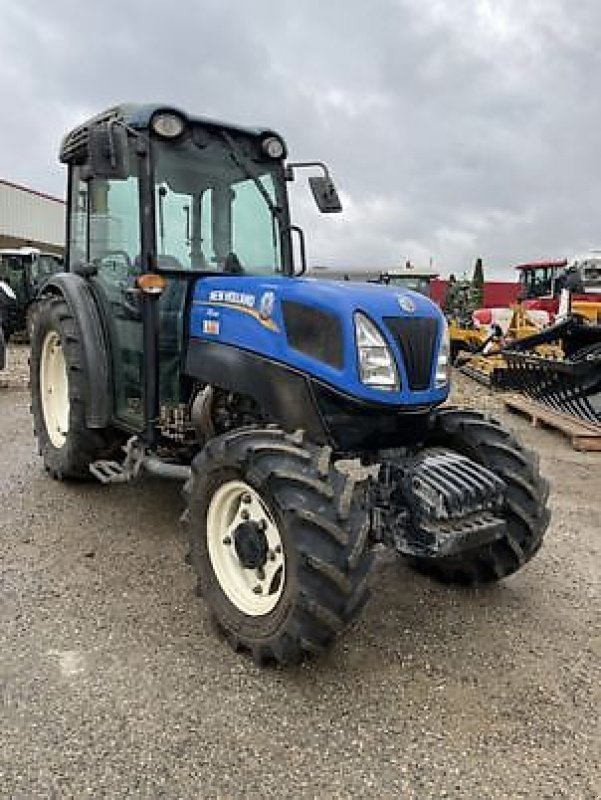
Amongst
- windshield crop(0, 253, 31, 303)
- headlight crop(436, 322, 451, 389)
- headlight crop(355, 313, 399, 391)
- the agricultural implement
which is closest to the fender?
headlight crop(355, 313, 399, 391)

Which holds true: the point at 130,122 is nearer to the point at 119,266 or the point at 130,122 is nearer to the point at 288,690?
the point at 119,266

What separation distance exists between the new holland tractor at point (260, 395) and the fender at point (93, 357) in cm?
1

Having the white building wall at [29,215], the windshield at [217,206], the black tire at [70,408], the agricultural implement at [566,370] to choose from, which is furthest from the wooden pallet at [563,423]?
the white building wall at [29,215]

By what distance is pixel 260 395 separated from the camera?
3496mm

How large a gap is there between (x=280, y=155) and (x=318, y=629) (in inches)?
109

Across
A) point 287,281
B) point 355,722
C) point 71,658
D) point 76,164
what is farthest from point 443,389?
point 76,164

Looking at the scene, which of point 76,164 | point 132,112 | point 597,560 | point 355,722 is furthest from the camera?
point 76,164

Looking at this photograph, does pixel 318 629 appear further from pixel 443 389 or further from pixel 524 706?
pixel 443 389

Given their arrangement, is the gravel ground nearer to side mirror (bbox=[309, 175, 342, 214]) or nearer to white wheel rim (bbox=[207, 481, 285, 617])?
white wheel rim (bbox=[207, 481, 285, 617])

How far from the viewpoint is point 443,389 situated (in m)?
3.59

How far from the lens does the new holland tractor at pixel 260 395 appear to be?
2.90m

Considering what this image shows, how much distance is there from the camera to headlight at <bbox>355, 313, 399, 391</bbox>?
321 cm

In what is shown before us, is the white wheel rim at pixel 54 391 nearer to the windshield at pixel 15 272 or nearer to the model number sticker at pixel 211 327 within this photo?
the model number sticker at pixel 211 327

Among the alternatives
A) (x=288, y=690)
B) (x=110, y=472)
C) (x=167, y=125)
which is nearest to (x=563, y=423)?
(x=110, y=472)
